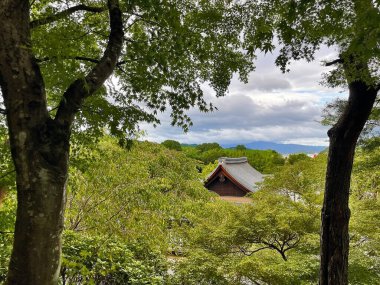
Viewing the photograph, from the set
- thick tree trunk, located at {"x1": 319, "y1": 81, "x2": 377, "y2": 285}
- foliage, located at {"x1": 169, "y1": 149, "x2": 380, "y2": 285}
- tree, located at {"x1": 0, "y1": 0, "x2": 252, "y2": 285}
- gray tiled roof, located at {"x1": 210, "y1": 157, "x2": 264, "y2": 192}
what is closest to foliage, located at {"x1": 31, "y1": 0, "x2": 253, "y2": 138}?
tree, located at {"x1": 0, "y1": 0, "x2": 252, "y2": 285}

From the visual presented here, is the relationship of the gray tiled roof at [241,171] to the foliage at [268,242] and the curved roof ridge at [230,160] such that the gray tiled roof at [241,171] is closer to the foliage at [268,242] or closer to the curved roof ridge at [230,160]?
the curved roof ridge at [230,160]

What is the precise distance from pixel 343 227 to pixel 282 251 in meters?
3.15

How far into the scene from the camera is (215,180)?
25047 mm

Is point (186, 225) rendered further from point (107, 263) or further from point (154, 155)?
point (107, 263)

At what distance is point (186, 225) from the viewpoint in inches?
340

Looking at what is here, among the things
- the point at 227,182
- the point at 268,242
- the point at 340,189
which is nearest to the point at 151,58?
the point at 340,189

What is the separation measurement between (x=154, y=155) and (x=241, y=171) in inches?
738

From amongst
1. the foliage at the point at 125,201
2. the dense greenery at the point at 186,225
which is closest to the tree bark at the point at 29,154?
the dense greenery at the point at 186,225

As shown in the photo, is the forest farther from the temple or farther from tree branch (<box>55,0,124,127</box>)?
the temple

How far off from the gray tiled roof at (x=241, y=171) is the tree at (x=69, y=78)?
61.6 feet

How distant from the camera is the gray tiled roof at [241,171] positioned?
23969mm

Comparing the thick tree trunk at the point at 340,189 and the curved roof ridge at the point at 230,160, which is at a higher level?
the curved roof ridge at the point at 230,160

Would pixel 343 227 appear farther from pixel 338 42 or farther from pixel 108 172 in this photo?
pixel 108 172

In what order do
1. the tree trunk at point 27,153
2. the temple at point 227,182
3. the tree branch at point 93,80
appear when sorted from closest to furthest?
the tree trunk at point 27,153 → the tree branch at point 93,80 → the temple at point 227,182
